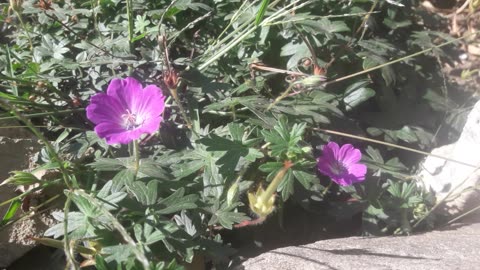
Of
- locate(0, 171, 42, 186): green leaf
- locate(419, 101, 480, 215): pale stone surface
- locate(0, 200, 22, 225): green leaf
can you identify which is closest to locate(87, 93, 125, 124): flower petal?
locate(0, 171, 42, 186): green leaf

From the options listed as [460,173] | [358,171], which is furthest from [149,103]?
[460,173]

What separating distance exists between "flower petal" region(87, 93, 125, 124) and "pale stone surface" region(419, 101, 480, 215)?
3.69 feet

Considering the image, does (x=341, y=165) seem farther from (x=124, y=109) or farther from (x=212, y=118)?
(x=124, y=109)

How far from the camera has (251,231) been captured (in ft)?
6.70

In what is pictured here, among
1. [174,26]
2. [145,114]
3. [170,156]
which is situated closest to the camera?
[145,114]

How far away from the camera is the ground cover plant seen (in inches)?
65.2

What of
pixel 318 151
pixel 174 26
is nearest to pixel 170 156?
pixel 318 151

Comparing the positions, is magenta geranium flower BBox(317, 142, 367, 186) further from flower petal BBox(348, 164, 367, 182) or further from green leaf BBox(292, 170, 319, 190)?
green leaf BBox(292, 170, 319, 190)

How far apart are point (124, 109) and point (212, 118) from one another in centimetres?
41

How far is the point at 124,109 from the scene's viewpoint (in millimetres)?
1766

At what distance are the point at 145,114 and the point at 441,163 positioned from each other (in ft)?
4.03

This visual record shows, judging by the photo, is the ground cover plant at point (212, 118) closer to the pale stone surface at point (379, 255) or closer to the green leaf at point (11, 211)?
the green leaf at point (11, 211)

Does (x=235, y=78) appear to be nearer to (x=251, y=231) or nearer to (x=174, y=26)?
(x=174, y=26)

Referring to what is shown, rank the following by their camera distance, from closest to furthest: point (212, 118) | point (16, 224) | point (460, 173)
Result: point (16, 224)
point (212, 118)
point (460, 173)
